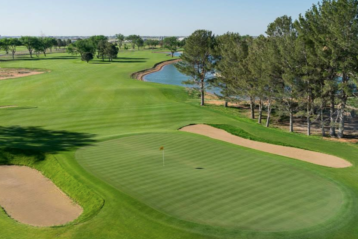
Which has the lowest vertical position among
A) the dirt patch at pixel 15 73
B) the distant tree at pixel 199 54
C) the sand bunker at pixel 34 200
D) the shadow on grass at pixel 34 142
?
the sand bunker at pixel 34 200

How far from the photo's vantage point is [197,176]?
20.1m

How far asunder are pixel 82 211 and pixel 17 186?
7.12 m

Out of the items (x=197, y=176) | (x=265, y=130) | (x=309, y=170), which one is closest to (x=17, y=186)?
(x=197, y=176)

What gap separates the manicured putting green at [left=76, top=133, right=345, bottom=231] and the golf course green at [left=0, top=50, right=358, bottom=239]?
2.6 inches

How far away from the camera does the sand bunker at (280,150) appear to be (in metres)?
26.3

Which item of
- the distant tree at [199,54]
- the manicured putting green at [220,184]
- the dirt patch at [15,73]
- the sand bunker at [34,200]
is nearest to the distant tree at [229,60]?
the distant tree at [199,54]

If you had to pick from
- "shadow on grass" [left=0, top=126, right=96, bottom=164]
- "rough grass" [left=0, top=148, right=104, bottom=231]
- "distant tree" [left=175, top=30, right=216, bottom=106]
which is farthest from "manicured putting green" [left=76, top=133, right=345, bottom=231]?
"distant tree" [left=175, top=30, right=216, bottom=106]

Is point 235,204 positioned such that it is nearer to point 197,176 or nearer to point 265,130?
point 197,176

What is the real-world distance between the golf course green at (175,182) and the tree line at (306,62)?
848 centimetres

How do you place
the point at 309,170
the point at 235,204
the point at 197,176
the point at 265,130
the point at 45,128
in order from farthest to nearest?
1. the point at 265,130
2. the point at 45,128
3. the point at 309,170
4. the point at 197,176
5. the point at 235,204

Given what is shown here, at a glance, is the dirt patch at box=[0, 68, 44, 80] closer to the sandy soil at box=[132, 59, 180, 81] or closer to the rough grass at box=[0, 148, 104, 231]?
the sandy soil at box=[132, 59, 180, 81]

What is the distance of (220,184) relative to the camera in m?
18.9

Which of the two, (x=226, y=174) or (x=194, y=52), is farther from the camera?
(x=194, y=52)

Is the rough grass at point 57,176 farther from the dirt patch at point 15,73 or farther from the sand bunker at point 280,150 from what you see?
the dirt patch at point 15,73
